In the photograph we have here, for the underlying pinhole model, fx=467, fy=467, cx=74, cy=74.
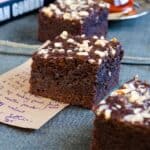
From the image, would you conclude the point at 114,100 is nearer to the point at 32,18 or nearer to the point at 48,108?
the point at 48,108

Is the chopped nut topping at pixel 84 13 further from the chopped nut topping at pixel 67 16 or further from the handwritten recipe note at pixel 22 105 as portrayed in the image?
the handwritten recipe note at pixel 22 105

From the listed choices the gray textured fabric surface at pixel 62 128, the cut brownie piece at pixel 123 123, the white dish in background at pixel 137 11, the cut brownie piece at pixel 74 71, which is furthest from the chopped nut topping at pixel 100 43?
the white dish in background at pixel 137 11

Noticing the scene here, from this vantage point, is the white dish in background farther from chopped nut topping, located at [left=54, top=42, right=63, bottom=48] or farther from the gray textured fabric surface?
chopped nut topping, located at [left=54, top=42, right=63, bottom=48]

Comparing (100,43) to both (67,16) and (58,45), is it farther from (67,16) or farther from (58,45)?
(67,16)

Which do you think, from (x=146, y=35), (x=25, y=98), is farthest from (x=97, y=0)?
(x=25, y=98)

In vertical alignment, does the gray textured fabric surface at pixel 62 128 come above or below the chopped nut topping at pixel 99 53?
below

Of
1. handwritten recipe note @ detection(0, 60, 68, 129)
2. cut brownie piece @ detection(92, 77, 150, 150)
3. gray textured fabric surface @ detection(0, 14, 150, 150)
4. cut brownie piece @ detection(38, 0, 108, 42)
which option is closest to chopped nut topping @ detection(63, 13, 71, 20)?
cut brownie piece @ detection(38, 0, 108, 42)
